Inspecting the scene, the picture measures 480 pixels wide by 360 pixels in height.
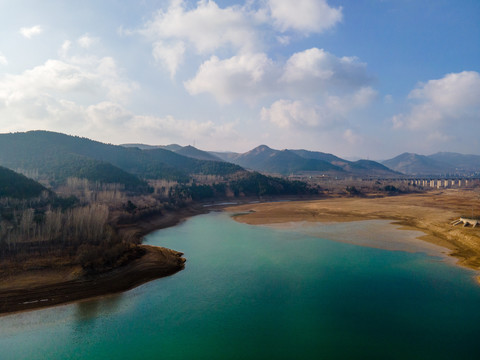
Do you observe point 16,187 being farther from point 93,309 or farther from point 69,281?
point 93,309

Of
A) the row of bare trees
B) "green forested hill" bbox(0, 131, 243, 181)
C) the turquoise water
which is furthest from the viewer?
"green forested hill" bbox(0, 131, 243, 181)

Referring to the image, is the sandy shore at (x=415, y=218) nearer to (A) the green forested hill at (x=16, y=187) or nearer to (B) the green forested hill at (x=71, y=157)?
(A) the green forested hill at (x=16, y=187)

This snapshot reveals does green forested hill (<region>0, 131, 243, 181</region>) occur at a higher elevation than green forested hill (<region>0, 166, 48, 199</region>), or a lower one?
higher

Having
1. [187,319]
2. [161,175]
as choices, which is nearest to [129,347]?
[187,319]

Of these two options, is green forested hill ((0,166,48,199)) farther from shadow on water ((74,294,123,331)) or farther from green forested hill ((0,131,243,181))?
green forested hill ((0,131,243,181))

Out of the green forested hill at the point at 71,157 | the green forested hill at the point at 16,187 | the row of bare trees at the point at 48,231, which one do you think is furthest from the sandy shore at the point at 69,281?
the green forested hill at the point at 71,157

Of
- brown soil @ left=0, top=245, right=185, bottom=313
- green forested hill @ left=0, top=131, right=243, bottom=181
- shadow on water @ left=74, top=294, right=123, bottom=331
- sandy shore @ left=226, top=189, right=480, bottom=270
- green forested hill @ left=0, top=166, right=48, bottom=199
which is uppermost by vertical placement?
green forested hill @ left=0, top=131, right=243, bottom=181

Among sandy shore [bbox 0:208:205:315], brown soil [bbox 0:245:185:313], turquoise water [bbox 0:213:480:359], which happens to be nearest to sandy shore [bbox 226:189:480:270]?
turquoise water [bbox 0:213:480:359]

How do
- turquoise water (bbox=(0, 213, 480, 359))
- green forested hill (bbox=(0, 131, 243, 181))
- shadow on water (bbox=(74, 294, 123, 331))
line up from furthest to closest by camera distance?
green forested hill (bbox=(0, 131, 243, 181))
shadow on water (bbox=(74, 294, 123, 331))
turquoise water (bbox=(0, 213, 480, 359))
